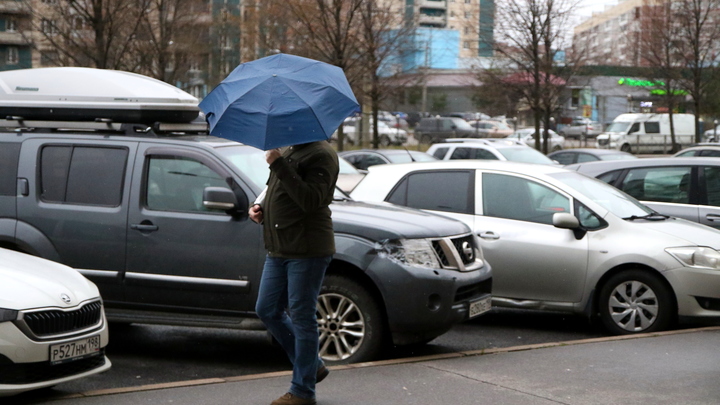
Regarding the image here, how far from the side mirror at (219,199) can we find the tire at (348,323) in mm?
885

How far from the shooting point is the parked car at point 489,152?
72.4 feet

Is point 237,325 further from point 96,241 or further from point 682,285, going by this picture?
point 682,285

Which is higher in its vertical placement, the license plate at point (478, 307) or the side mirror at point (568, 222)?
the side mirror at point (568, 222)

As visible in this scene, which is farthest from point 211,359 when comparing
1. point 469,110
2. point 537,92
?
point 469,110

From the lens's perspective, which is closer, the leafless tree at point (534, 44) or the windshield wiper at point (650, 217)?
the windshield wiper at point (650, 217)

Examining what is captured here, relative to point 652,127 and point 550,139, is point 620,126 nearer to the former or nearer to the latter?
point 652,127

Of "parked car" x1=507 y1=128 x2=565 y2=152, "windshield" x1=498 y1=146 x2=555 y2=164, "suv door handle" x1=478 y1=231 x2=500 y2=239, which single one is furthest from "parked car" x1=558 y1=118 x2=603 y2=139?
"suv door handle" x1=478 y1=231 x2=500 y2=239

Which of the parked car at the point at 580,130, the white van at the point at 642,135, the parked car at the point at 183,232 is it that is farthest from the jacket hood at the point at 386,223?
the parked car at the point at 580,130

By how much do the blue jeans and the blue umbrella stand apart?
70 cm

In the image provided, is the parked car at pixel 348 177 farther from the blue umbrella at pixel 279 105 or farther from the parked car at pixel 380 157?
the blue umbrella at pixel 279 105

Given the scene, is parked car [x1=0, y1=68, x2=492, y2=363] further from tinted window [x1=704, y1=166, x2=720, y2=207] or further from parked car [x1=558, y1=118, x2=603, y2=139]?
parked car [x1=558, y1=118, x2=603, y2=139]

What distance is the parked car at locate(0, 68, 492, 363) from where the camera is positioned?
6688mm

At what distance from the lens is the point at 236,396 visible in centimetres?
559

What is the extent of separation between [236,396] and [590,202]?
4295mm
